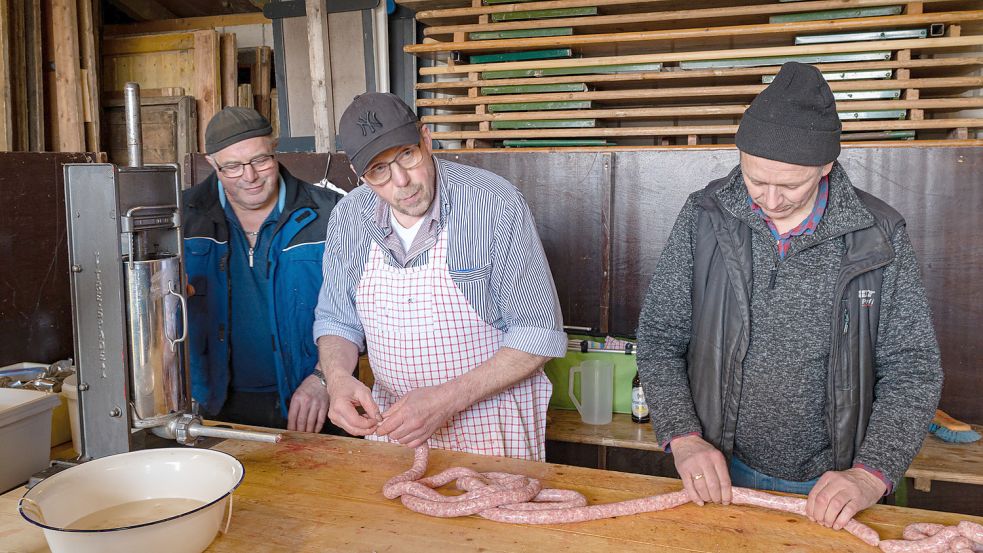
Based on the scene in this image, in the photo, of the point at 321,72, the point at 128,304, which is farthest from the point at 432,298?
the point at 321,72

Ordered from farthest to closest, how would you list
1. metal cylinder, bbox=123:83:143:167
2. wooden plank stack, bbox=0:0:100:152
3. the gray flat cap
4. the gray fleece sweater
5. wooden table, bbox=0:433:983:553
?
wooden plank stack, bbox=0:0:100:152
the gray flat cap
the gray fleece sweater
metal cylinder, bbox=123:83:143:167
wooden table, bbox=0:433:983:553

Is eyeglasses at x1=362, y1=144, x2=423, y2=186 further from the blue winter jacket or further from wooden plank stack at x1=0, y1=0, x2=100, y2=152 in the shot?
wooden plank stack at x1=0, y1=0, x2=100, y2=152

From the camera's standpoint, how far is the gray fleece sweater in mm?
1948

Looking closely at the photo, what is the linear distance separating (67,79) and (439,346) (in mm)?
5321

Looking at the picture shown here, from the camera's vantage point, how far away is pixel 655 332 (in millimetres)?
2232

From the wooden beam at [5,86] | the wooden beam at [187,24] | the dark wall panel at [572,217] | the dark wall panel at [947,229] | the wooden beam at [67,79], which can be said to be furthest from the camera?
the wooden beam at [187,24]

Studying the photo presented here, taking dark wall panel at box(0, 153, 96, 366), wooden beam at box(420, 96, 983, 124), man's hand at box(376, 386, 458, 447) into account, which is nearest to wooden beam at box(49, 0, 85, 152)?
dark wall panel at box(0, 153, 96, 366)

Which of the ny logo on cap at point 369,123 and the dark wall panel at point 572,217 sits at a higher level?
the ny logo on cap at point 369,123

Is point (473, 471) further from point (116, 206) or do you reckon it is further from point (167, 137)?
point (167, 137)

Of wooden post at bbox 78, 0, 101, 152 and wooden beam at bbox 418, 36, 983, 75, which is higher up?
wooden post at bbox 78, 0, 101, 152

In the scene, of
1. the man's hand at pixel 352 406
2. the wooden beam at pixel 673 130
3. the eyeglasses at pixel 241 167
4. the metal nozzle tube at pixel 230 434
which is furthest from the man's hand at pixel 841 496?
the wooden beam at pixel 673 130

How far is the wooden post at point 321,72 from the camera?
4.94 meters

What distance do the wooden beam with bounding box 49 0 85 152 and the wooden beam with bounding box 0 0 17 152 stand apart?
1.59 ft

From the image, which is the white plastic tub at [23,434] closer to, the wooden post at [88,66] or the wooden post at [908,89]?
the wooden post at [908,89]
